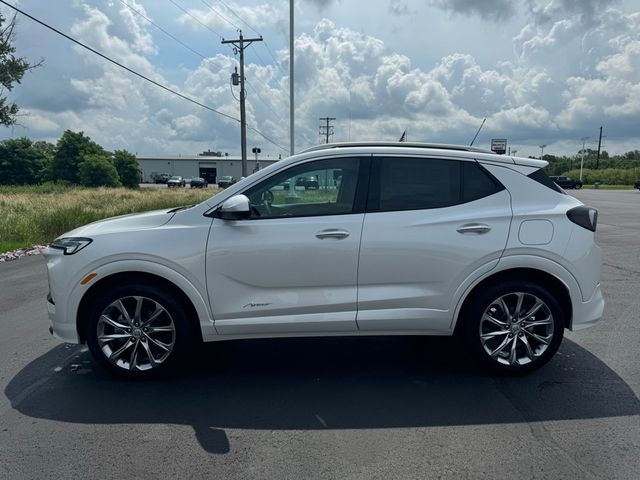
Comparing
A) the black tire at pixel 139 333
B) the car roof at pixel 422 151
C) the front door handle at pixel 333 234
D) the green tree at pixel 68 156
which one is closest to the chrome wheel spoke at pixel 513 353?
the car roof at pixel 422 151

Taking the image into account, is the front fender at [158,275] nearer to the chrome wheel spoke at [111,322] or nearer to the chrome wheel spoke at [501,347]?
the chrome wheel spoke at [111,322]

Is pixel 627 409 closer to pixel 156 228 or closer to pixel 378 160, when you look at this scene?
pixel 378 160

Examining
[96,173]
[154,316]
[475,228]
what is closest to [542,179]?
[475,228]

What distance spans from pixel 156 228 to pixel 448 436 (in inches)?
106

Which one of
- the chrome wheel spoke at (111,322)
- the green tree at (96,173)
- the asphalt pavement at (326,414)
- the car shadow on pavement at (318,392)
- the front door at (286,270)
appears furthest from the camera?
the green tree at (96,173)

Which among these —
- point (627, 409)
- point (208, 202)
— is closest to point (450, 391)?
point (627, 409)

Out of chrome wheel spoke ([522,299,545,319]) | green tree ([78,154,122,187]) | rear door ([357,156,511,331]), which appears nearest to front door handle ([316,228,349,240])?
rear door ([357,156,511,331])

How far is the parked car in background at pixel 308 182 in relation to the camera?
4.18 metres

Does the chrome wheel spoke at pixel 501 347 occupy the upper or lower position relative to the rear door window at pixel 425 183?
lower

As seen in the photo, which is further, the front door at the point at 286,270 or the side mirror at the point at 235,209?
the front door at the point at 286,270

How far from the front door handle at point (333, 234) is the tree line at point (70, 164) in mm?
54470

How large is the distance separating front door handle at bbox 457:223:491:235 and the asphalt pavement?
1.26m

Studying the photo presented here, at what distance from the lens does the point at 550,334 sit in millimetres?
4133

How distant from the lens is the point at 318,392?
3930mm
